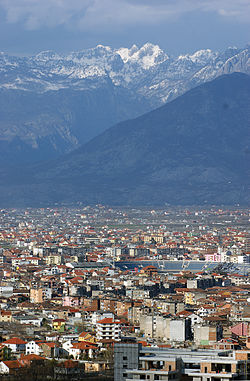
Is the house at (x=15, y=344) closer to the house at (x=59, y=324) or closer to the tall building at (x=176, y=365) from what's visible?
the house at (x=59, y=324)

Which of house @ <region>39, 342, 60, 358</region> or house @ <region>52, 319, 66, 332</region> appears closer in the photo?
house @ <region>39, 342, 60, 358</region>

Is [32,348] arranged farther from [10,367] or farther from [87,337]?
[10,367]

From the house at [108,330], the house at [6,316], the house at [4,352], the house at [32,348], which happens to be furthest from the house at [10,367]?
the house at [6,316]

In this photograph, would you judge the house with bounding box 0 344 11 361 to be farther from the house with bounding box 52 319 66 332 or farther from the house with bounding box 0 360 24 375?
the house with bounding box 52 319 66 332

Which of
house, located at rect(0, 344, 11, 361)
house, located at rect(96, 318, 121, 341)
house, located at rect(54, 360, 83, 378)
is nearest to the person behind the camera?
house, located at rect(54, 360, 83, 378)

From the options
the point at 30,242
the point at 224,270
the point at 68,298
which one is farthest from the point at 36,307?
the point at 30,242

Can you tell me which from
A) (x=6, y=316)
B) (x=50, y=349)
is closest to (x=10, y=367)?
(x=50, y=349)

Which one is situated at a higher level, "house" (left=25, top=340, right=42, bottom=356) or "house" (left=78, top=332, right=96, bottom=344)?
"house" (left=78, top=332, right=96, bottom=344)

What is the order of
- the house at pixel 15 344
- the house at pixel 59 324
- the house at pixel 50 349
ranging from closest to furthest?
the house at pixel 50 349, the house at pixel 15 344, the house at pixel 59 324

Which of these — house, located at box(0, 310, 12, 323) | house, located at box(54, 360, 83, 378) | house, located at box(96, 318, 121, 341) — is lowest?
house, located at box(54, 360, 83, 378)

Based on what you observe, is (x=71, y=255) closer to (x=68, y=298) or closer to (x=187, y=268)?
(x=187, y=268)

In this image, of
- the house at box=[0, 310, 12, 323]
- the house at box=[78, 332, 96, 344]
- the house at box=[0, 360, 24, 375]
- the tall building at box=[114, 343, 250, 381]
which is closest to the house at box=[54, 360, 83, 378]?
the house at box=[0, 360, 24, 375]
